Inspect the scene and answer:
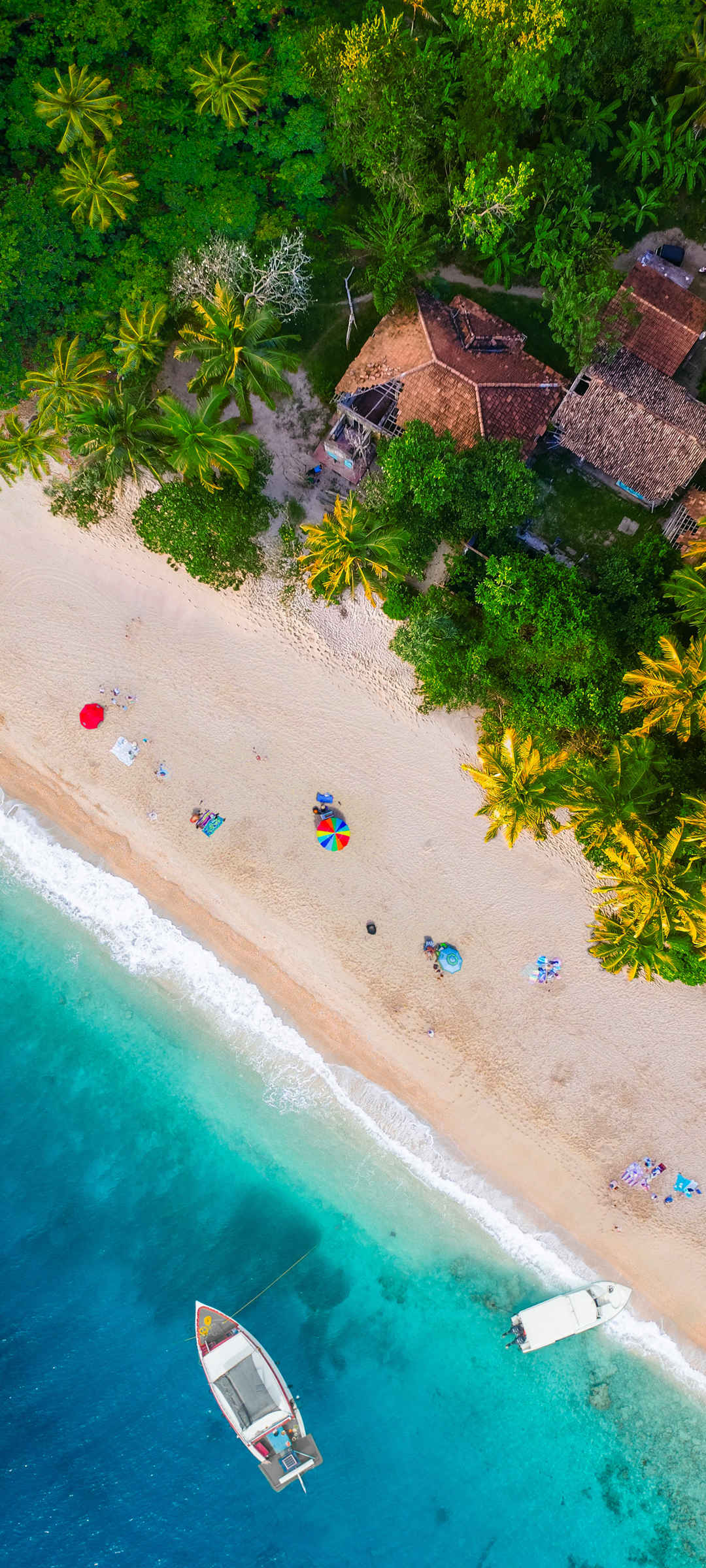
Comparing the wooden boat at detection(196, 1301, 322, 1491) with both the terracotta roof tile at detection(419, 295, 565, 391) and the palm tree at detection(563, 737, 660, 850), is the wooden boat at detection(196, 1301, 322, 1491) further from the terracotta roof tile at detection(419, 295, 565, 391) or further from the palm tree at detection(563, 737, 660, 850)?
the terracotta roof tile at detection(419, 295, 565, 391)

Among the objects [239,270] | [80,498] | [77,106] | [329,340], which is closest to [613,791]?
[329,340]

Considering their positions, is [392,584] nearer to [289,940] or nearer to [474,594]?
[474,594]

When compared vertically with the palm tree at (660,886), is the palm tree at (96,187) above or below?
above

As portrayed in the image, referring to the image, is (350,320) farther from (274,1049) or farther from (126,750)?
(274,1049)

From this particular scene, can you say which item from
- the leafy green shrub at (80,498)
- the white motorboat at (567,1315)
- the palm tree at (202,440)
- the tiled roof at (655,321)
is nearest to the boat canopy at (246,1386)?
the white motorboat at (567,1315)

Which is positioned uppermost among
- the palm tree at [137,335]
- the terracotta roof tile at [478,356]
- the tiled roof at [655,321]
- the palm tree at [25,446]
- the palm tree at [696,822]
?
the tiled roof at [655,321]

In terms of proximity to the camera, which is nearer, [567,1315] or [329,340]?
[329,340]

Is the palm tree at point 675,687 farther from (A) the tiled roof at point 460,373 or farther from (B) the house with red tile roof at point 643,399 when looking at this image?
(A) the tiled roof at point 460,373

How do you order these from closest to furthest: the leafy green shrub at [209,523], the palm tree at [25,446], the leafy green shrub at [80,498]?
the palm tree at [25,446] < the leafy green shrub at [209,523] < the leafy green shrub at [80,498]
